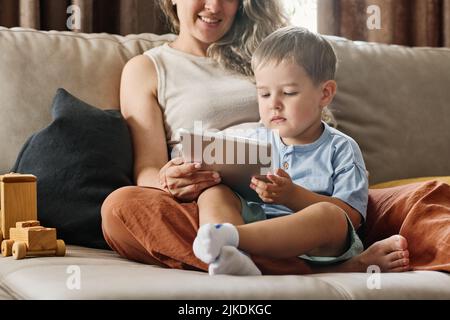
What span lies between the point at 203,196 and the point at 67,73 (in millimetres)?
642

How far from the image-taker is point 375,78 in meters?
2.26

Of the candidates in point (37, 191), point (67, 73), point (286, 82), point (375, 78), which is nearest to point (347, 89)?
point (375, 78)

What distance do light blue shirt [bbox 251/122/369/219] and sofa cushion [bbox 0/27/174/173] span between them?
1.80 feet

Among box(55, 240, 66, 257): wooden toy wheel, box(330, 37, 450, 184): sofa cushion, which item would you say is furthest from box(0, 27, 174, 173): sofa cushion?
box(330, 37, 450, 184): sofa cushion

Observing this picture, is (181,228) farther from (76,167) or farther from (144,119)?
(144,119)

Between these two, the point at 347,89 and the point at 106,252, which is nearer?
the point at 106,252

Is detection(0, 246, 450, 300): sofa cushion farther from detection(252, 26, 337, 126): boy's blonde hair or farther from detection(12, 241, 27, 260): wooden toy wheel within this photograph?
detection(252, 26, 337, 126): boy's blonde hair

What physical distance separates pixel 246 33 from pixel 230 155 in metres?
0.69

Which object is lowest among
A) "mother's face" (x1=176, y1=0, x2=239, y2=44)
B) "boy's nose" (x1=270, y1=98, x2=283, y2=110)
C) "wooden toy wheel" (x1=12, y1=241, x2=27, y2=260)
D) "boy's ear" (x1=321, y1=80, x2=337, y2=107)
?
"wooden toy wheel" (x1=12, y1=241, x2=27, y2=260)

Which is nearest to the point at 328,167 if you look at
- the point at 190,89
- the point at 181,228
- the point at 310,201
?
the point at 310,201

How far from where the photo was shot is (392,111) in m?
2.24

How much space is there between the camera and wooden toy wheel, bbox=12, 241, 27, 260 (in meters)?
1.49

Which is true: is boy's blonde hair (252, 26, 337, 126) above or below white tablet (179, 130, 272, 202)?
above

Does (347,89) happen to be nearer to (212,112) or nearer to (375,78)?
(375,78)
